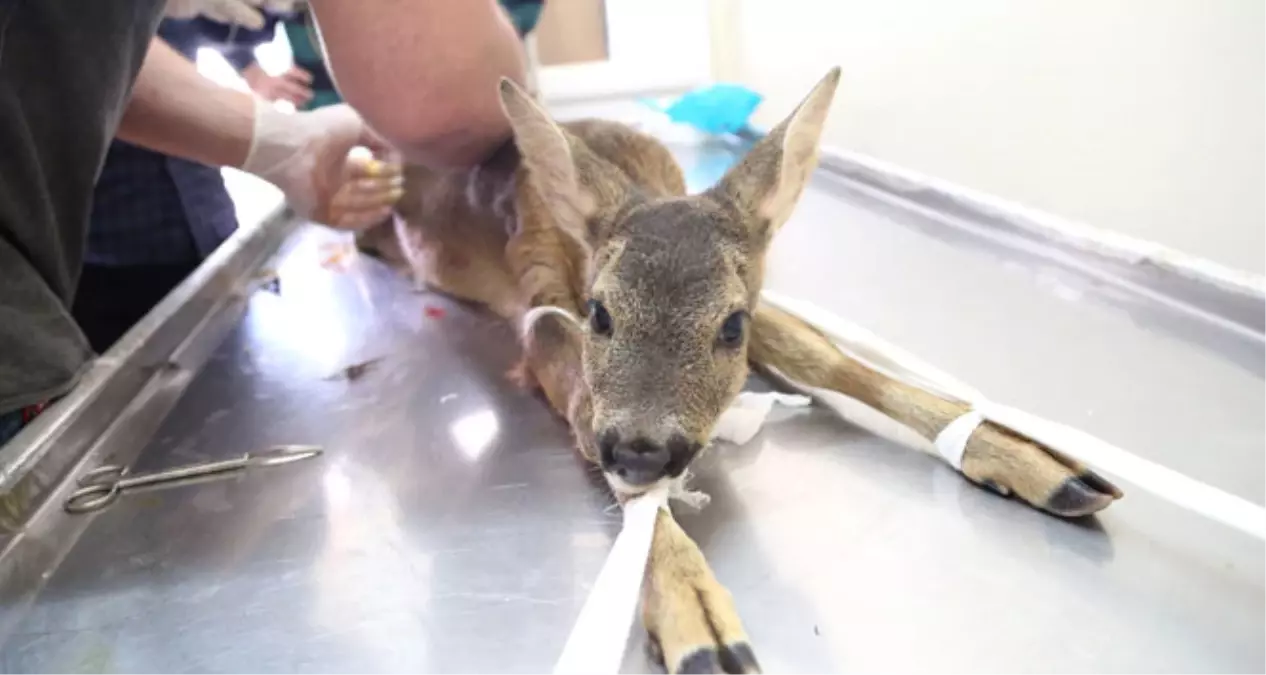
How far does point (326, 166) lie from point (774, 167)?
90cm

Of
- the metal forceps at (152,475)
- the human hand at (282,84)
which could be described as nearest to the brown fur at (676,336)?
the metal forceps at (152,475)

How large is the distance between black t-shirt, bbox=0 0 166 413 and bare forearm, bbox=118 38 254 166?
50 cm

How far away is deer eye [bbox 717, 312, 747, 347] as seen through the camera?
3.17 feet

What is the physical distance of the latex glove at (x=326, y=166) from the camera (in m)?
1.57

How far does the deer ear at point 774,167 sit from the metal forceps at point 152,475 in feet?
1.83

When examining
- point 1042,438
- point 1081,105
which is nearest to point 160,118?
point 1042,438

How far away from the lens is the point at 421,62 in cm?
125

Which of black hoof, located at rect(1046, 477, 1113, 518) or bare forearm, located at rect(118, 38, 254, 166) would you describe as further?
bare forearm, located at rect(118, 38, 254, 166)

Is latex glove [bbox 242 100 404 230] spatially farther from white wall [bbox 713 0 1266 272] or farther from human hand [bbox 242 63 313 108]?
white wall [bbox 713 0 1266 272]

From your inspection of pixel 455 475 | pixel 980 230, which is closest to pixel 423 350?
pixel 455 475

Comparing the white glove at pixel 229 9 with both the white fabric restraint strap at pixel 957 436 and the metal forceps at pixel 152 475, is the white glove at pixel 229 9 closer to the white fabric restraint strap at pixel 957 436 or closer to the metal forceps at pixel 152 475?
the metal forceps at pixel 152 475

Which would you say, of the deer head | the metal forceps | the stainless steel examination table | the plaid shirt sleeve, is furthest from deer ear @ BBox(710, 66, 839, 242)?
the plaid shirt sleeve

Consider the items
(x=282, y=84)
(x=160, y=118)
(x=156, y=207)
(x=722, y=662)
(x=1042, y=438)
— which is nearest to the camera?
(x=722, y=662)

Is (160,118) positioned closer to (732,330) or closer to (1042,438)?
(732,330)
